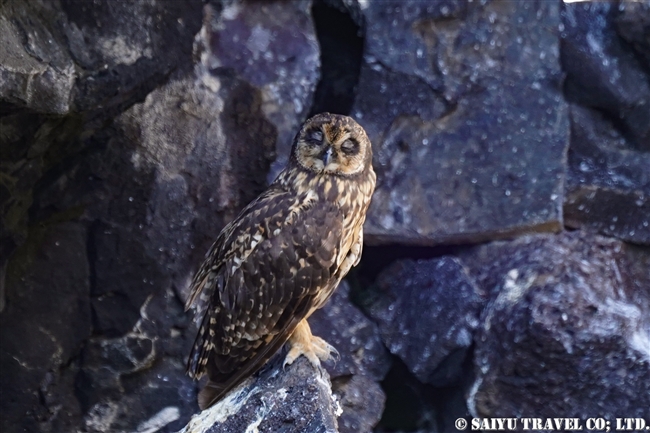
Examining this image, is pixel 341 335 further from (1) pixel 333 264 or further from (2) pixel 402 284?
(1) pixel 333 264

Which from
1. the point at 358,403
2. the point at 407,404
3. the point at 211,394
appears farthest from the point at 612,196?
the point at 211,394

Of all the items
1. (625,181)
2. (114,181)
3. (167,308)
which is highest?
(625,181)

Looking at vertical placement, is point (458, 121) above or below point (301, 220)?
above

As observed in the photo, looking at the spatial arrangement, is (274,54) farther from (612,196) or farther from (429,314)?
(612,196)

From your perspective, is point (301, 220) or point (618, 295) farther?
point (618, 295)

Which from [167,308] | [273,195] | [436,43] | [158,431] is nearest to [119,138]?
[167,308]

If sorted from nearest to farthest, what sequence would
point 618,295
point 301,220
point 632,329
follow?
point 301,220, point 632,329, point 618,295
